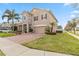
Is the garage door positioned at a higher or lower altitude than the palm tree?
lower

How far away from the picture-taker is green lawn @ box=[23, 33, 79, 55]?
264 cm

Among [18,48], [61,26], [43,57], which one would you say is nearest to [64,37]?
[61,26]

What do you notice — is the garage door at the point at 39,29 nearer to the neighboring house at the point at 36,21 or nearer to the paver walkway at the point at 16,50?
the neighboring house at the point at 36,21

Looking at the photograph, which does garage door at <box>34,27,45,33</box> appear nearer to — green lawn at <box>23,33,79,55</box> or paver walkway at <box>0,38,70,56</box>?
green lawn at <box>23,33,79,55</box>

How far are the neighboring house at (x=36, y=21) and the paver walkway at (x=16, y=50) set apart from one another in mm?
196

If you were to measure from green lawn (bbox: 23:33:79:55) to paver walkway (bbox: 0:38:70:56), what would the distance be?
0.16ft

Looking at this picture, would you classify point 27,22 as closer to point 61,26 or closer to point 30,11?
point 30,11

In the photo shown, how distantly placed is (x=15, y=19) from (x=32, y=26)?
0.21 metres

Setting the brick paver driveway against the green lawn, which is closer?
the green lawn

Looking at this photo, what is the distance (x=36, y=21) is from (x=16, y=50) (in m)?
0.40

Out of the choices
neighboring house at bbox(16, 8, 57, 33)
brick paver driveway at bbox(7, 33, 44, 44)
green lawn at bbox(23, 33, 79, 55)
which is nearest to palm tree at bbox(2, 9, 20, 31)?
neighboring house at bbox(16, 8, 57, 33)

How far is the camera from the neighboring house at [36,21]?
2707mm

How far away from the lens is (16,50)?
270 centimetres

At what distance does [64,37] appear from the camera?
8.91 feet
